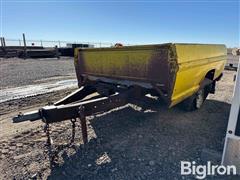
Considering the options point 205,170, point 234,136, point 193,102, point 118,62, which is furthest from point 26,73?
point 234,136

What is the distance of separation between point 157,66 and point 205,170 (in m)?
1.72

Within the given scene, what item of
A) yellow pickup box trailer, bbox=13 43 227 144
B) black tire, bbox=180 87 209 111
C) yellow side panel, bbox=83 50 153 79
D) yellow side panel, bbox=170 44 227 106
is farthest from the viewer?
black tire, bbox=180 87 209 111

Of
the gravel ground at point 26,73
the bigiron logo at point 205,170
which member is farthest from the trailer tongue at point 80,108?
the gravel ground at point 26,73

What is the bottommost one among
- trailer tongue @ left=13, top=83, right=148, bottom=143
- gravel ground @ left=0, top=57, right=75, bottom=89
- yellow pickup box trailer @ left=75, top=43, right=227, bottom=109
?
gravel ground @ left=0, top=57, right=75, bottom=89

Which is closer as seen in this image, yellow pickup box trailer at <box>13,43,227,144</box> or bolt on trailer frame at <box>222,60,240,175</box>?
bolt on trailer frame at <box>222,60,240,175</box>

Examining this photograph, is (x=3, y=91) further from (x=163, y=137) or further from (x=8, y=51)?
(x=8, y=51)

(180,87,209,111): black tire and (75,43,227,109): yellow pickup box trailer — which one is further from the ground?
(75,43,227,109): yellow pickup box trailer

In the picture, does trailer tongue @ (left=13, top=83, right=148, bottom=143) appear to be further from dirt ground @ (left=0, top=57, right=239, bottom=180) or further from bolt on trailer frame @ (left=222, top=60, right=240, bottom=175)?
bolt on trailer frame @ (left=222, top=60, right=240, bottom=175)

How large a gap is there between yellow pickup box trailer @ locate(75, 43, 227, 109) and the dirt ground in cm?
48

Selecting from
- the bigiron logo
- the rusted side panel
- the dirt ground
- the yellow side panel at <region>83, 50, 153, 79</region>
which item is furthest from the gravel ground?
the bigiron logo

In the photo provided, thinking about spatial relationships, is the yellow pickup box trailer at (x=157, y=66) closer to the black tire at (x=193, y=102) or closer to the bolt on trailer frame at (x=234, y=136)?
the black tire at (x=193, y=102)

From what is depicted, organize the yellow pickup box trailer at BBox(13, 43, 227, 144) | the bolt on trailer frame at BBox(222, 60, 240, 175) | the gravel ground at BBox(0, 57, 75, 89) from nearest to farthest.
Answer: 1. the bolt on trailer frame at BBox(222, 60, 240, 175)
2. the yellow pickup box trailer at BBox(13, 43, 227, 144)
3. the gravel ground at BBox(0, 57, 75, 89)

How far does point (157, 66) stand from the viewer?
3.66 m

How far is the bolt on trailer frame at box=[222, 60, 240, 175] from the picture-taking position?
2482 millimetres
